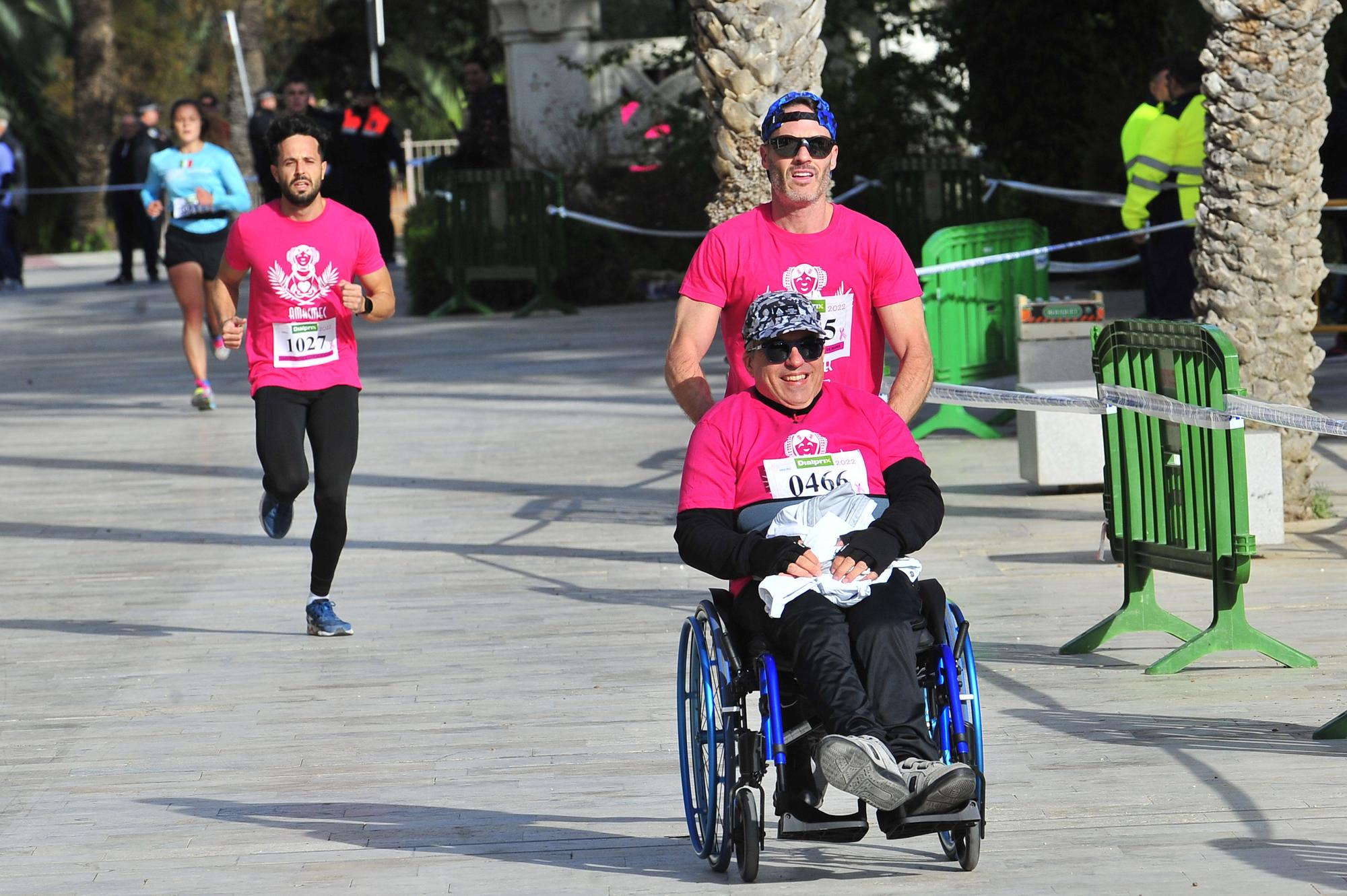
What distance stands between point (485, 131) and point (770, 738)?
19910mm

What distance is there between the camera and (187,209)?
14562 mm

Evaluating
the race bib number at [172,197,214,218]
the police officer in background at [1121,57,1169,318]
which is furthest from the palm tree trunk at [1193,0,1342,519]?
the race bib number at [172,197,214,218]

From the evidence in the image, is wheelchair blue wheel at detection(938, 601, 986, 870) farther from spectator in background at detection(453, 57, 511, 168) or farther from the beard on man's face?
spectator in background at detection(453, 57, 511, 168)

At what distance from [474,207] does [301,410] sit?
42.3 ft

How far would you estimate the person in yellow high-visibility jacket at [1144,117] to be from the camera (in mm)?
12914

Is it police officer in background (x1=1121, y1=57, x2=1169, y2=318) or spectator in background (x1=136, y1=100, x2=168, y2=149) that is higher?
spectator in background (x1=136, y1=100, x2=168, y2=149)

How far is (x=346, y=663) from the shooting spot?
7742 mm

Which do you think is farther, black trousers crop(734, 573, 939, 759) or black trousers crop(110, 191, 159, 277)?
black trousers crop(110, 191, 159, 277)

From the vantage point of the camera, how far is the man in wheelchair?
4.79 meters

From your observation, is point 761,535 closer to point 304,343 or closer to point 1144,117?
point 304,343

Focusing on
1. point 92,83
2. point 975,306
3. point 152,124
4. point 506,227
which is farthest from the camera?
point 92,83

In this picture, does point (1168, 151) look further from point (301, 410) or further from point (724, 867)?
point (724, 867)

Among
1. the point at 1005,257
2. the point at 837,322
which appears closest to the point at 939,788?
the point at 837,322

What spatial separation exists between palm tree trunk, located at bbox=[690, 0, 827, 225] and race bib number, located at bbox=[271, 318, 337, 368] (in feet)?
8.88
